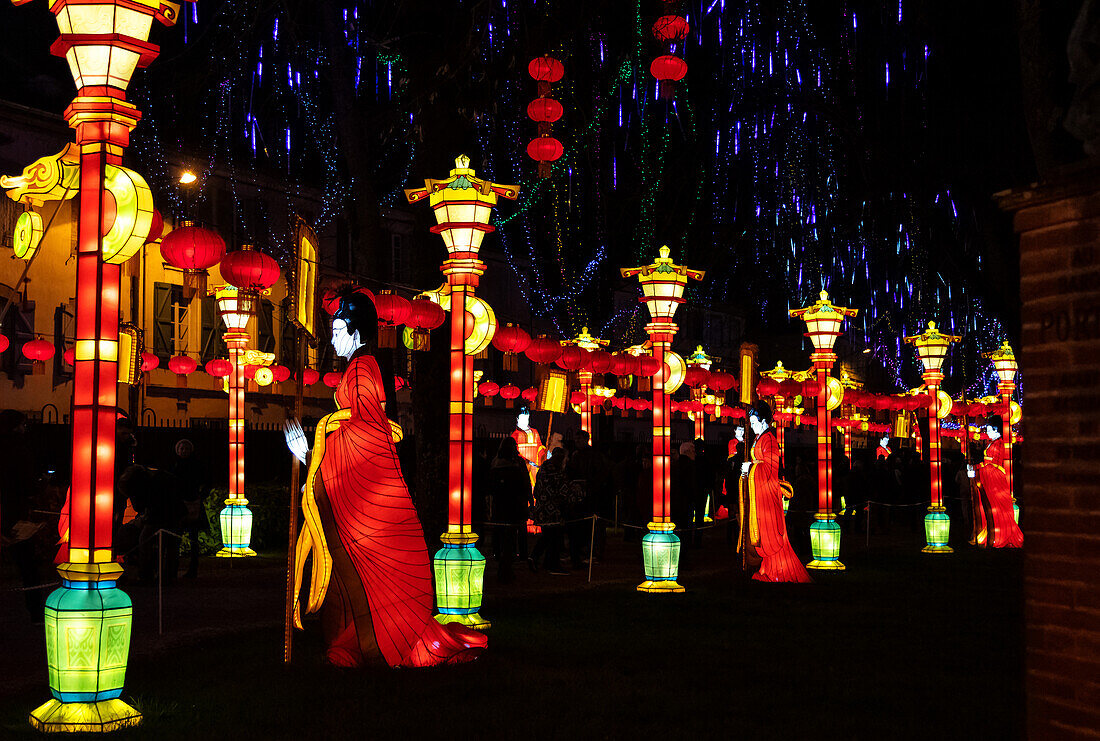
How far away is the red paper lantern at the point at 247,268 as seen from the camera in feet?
42.4

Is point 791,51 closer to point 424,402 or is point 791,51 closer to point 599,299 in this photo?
point 424,402

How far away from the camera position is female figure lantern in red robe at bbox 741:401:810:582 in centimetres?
1422

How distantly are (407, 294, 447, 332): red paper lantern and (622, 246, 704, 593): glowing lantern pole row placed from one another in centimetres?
240

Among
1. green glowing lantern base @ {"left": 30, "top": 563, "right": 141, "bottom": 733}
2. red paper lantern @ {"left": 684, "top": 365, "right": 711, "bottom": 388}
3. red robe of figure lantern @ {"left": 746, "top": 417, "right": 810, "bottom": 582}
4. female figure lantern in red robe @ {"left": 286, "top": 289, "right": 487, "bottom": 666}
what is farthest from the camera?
red paper lantern @ {"left": 684, "top": 365, "right": 711, "bottom": 388}

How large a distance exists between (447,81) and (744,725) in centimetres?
740

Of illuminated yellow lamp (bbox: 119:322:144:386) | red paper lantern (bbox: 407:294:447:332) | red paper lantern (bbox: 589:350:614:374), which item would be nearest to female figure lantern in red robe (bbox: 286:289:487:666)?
red paper lantern (bbox: 407:294:447:332)

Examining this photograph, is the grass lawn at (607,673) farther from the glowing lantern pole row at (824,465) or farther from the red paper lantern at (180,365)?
the red paper lantern at (180,365)

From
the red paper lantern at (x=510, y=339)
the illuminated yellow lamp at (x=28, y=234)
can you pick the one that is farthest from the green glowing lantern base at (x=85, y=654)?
the red paper lantern at (x=510, y=339)

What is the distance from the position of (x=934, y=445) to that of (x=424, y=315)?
11.1 meters

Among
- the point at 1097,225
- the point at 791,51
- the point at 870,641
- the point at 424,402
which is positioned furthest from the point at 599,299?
the point at 1097,225

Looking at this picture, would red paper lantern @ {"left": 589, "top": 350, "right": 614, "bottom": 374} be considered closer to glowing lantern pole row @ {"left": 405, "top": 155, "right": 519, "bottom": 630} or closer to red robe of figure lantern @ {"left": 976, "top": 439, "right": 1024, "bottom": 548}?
red robe of figure lantern @ {"left": 976, "top": 439, "right": 1024, "bottom": 548}

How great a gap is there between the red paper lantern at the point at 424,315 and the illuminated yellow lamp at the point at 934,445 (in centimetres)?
1049

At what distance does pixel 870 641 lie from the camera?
988 cm

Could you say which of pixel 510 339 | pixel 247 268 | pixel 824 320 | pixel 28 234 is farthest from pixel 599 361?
pixel 28 234
